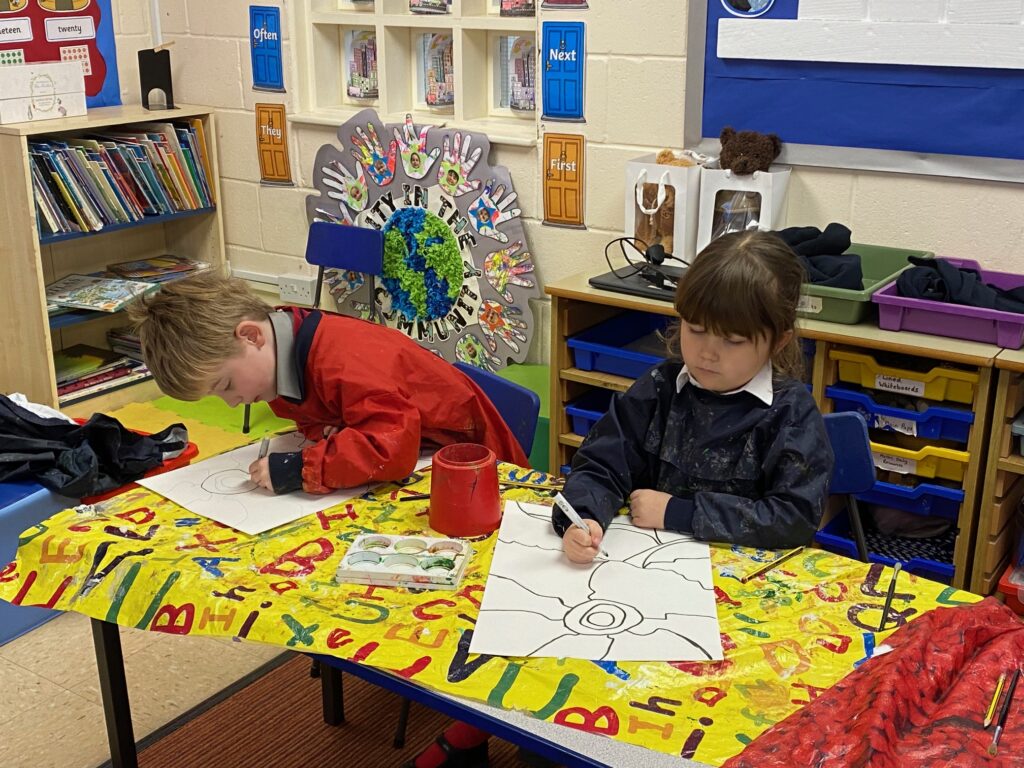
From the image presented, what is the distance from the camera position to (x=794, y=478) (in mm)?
1467

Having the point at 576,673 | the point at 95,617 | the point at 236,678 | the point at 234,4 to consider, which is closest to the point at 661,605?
the point at 576,673

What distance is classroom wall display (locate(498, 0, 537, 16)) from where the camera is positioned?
3.20 meters

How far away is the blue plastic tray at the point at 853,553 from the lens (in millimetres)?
2404

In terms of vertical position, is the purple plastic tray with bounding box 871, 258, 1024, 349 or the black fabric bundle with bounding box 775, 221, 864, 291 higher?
the black fabric bundle with bounding box 775, 221, 864, 291

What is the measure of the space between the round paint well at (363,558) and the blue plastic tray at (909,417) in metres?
1.39

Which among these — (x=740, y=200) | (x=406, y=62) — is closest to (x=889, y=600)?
(x=740, y=200)

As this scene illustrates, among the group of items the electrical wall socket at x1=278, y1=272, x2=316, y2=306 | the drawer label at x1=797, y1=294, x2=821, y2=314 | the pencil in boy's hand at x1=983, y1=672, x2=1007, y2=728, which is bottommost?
the electrical wall socket at x1=278, y1=272, x2=316, y2=306

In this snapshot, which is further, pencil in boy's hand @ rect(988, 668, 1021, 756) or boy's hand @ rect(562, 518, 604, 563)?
boy's hand @ rect(562, 518, 604, 563)

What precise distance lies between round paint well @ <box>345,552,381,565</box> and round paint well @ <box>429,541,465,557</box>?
2.9 inches

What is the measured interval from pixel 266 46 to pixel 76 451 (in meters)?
1.69

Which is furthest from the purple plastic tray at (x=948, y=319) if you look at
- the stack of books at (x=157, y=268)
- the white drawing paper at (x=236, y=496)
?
the stack of books at (x=157, y=268)

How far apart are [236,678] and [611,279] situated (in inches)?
50.6

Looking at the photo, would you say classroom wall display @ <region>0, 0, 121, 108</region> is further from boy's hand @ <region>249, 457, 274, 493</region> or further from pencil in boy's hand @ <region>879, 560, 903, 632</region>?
pencil in boy's hand @ <region>879, 560, 903, 632</region>

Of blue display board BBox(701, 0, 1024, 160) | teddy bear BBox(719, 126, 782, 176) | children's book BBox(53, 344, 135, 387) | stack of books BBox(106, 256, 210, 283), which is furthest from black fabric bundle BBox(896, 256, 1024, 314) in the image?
children's book BBox(53, 344, 135, 387)
